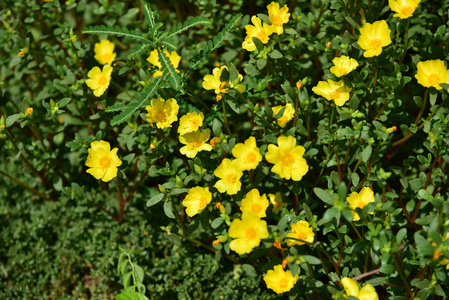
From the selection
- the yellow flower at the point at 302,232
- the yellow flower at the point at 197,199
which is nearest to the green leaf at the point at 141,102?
the yellow flower at the point at 197,199

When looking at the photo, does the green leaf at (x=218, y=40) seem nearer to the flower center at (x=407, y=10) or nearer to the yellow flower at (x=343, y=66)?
the yellow flower at (x=343, y=66)

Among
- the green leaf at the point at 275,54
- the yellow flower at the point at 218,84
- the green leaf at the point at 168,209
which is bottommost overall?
the green leaf at the point at 168,209

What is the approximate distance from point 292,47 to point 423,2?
3.05ft

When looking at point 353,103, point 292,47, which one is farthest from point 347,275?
point 292,47

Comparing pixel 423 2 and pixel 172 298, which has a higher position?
pixel 423 2

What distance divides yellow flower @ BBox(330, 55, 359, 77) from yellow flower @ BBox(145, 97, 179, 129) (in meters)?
0.81

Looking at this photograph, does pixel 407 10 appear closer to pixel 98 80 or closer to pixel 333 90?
pixel 333 90

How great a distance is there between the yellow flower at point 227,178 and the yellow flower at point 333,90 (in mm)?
577

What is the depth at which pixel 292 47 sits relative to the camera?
7.81 feet

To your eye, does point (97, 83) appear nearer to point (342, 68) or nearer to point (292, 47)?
point (292, 47)

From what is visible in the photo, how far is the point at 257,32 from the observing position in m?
2.34

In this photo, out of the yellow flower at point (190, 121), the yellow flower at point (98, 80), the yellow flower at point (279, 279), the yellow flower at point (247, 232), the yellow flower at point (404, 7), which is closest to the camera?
the yellow flower at point (247, 232)

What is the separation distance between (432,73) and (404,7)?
0.35m

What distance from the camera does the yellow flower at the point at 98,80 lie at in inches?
95.3
